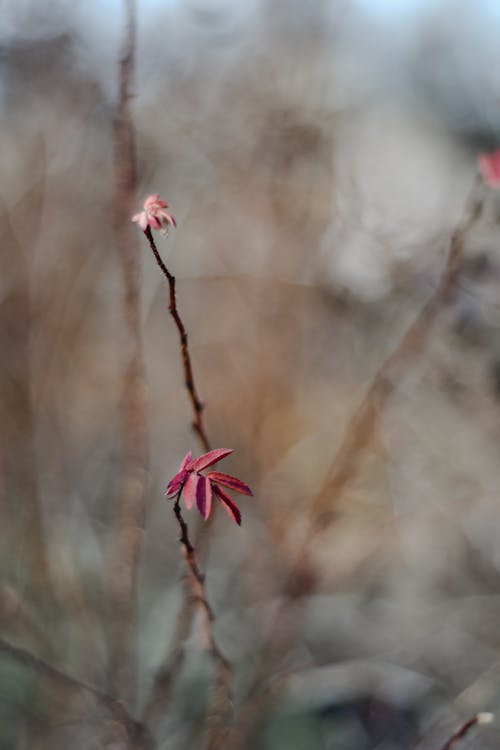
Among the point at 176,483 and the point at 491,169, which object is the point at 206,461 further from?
the point at 491,169

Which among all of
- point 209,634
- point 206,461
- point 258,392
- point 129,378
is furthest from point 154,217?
point 258,392

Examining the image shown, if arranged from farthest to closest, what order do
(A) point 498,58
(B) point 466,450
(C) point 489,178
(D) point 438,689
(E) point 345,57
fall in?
(A) point 498,58
(E) point 345,57
(B) point 466,450
(D) point 438,689
(C) point 489,178

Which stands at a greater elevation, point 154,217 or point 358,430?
point 358,430

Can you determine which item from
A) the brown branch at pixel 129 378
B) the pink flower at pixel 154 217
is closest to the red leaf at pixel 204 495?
the pink flower at pixel 154 217

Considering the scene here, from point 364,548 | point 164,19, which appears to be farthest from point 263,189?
point 364,548

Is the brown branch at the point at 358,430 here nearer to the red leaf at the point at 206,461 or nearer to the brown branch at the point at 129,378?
the brown branch at the point at 129,378

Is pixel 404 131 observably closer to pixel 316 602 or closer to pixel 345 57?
pixel 345 57
